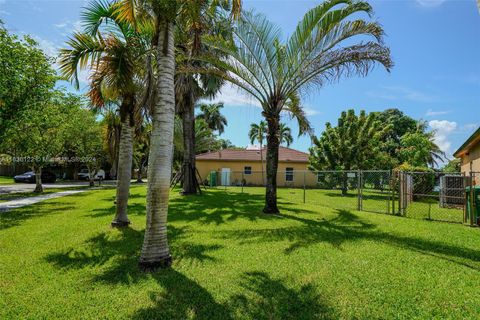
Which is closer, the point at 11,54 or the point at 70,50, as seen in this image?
the point at 70,50

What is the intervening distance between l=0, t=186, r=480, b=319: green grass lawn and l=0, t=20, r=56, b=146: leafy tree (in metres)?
5.82

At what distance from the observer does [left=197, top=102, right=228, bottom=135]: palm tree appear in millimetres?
53406

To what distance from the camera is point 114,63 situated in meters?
6.83

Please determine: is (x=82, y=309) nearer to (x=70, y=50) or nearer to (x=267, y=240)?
(x=267, y=240)

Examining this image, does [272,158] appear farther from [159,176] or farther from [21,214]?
[21,214]

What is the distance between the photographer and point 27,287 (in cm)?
446

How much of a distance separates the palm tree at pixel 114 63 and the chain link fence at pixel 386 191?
781 centimetres

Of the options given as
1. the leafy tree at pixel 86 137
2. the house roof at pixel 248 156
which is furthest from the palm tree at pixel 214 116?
the leafy tree at pixel 86 137

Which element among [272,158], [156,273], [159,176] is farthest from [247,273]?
[272,158]

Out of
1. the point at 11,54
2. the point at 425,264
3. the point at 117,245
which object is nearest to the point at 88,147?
the point at 11,54

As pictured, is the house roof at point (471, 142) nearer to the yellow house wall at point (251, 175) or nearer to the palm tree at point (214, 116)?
the yellow house wall at point (251, 175)

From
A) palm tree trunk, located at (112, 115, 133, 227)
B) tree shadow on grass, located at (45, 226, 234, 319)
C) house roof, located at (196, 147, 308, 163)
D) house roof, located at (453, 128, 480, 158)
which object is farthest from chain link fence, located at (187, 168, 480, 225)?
palm tree trunk, located at (112, 115, 133, 227)

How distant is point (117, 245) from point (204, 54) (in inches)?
272

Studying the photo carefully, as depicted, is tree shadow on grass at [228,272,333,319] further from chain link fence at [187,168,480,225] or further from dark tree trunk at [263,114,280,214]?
dark tree trunk at [263,114,280,214]
